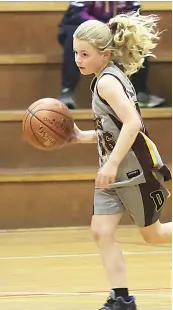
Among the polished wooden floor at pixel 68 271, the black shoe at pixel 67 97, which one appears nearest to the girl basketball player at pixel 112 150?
the polished wooden floor at pixel 68 271

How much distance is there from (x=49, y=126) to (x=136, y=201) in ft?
1.27

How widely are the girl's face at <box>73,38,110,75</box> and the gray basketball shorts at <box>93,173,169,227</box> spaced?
36 cm

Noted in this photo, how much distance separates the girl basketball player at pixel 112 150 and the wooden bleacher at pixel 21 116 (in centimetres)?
149

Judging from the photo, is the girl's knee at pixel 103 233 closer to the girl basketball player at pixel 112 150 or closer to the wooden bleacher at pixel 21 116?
the girl basketball player at pixel 112 150

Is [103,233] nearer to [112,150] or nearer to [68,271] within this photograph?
[112,150]

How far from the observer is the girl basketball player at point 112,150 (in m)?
2.22

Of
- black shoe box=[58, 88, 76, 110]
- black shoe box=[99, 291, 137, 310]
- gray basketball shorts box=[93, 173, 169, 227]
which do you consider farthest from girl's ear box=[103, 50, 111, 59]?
black shoe box=[58, 88, 76, 110]

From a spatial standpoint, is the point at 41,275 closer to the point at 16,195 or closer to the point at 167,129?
the point at 16,195

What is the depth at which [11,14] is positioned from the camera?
416 centimetres

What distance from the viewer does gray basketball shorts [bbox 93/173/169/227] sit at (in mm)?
2236

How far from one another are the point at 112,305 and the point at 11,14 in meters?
2.32

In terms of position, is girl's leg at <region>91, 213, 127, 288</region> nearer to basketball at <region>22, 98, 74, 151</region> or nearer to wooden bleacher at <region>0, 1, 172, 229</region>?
basketball at <region>22, 98, 74, 151</region>

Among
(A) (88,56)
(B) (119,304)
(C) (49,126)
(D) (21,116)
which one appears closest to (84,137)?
(C) (49,126)

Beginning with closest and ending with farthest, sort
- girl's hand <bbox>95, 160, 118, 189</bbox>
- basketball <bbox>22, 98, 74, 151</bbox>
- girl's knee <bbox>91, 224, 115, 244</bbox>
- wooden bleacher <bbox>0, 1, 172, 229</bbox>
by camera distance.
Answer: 1. girl's hand <bbox>95, 160, 118, 189</bbox>
2. girl's knee <bbox>91, 224, 115, 244</bbox>
3. basketball <bbox>22, 98, 74, 151</bbox>
4. wooden bleacher <bbox>0, 1, 172, 229</bbox>
